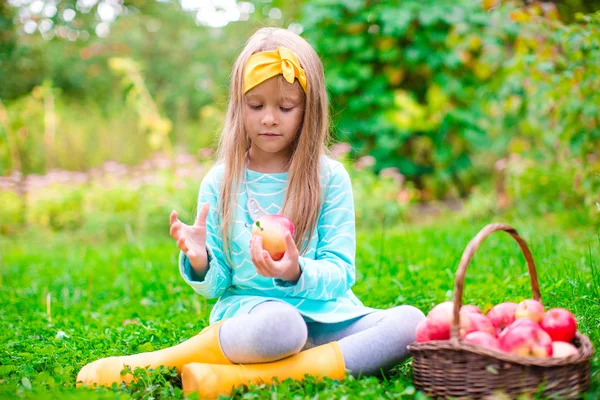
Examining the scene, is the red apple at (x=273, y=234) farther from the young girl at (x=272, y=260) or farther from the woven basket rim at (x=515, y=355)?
the woven basket rim at (x=515, y=355)

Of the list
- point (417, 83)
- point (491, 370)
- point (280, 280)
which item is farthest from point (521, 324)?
point (417, 83)

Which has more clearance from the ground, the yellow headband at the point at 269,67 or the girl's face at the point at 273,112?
the yellow headband at the point at 269,67

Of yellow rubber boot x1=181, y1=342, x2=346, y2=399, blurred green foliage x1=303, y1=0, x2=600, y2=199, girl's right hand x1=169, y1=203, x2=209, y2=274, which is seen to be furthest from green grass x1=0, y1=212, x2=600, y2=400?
blurred green foliage x1=303, y1=0, x2=600, y2=199

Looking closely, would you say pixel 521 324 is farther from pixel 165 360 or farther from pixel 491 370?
pixel 165 360

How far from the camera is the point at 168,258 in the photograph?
15.1 feet

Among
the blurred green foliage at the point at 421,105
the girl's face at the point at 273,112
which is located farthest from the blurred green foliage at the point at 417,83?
the girl's face at the point at 273,112

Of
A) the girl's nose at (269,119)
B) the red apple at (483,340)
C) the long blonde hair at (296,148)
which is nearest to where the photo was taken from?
the red apple at (483,340)

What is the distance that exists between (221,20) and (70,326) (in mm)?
10084

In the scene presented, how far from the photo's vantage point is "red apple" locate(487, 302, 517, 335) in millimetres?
2086

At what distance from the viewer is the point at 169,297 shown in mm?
3604

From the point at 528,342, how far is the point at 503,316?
0.28 m

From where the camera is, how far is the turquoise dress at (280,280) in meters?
2.33

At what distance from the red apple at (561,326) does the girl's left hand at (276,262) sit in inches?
32.4

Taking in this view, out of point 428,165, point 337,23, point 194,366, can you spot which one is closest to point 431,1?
point 337,23
